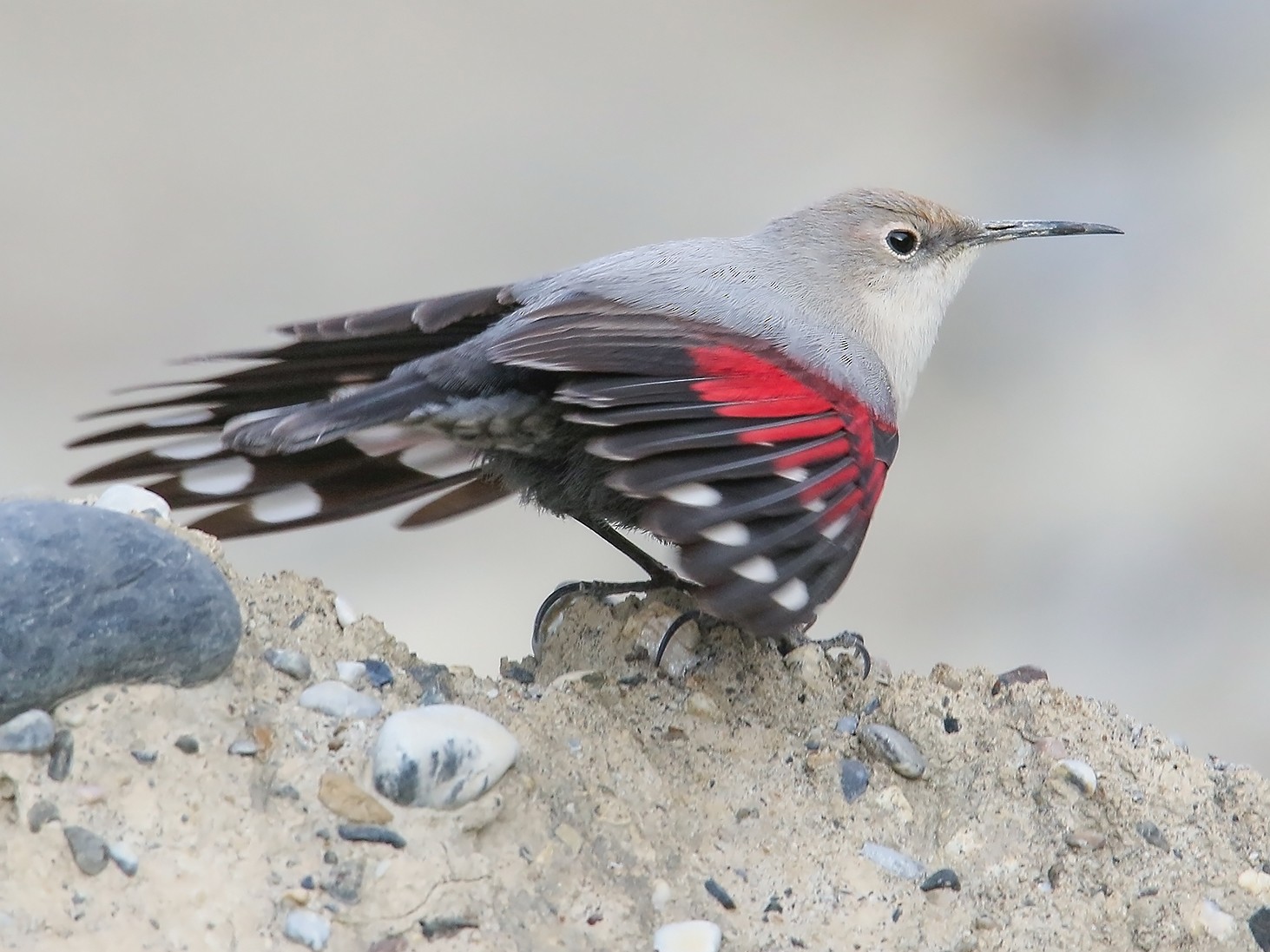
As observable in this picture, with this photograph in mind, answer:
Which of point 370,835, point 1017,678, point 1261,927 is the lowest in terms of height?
point 1261,927

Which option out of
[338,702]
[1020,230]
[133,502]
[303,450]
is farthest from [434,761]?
[1020,230]

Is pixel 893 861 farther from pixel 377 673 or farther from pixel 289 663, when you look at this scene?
pixel 289 663

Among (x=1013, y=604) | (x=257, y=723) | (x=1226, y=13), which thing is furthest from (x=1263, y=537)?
(x=257, y=723)

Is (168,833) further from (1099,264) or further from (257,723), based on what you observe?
(1099,264)

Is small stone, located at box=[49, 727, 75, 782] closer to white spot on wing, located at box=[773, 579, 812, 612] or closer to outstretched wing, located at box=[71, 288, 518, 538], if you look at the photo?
white spot on wing, located at box=[773, 579, 812, 612]

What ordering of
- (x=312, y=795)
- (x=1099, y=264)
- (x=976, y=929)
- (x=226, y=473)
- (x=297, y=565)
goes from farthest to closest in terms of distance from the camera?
1. (x=1099, y=264)
2. (x=297, y=565)
3. (x=226, y=473)
4. (x=976, y=929)
5. (x=312, y=795)

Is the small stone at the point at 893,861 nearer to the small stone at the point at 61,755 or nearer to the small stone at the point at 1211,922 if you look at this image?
the small stone at the point at 1211,922
